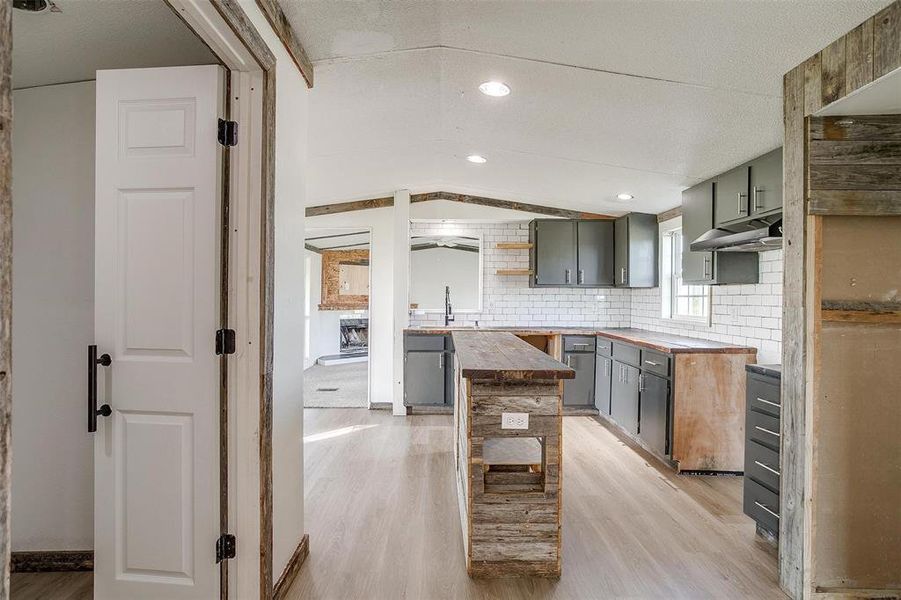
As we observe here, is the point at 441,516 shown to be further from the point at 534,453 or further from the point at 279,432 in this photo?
the point at 279,432

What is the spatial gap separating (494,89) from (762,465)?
98.2 inches

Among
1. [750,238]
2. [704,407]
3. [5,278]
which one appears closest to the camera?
[5,278]

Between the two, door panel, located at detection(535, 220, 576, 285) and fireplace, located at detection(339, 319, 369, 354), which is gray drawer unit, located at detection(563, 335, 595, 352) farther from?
fireplace, located at detection(339, 319, 369, 354)

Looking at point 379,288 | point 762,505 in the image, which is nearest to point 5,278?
point 762,505

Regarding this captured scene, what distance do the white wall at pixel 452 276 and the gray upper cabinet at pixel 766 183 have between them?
3212 millimetres

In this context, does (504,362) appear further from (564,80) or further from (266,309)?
(564,80)

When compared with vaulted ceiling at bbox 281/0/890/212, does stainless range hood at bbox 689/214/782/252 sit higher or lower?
lower

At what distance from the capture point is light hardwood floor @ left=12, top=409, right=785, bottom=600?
6.91ft

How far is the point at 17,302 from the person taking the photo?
88.7 inches

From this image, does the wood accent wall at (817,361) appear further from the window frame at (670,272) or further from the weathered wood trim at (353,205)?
the weathered wood trim at (353,205)

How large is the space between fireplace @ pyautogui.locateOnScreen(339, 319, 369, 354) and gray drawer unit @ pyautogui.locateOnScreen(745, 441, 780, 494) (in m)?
7.59

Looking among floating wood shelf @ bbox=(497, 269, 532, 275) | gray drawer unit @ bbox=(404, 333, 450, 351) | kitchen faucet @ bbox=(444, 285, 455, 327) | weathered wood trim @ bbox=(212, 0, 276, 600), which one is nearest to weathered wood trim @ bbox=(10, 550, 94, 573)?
weathered wood trim @ bbox=(212, 0, 276, 600)

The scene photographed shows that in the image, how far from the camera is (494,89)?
8.58ft

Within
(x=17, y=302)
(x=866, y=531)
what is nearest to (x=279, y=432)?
(x=17, y=302)
